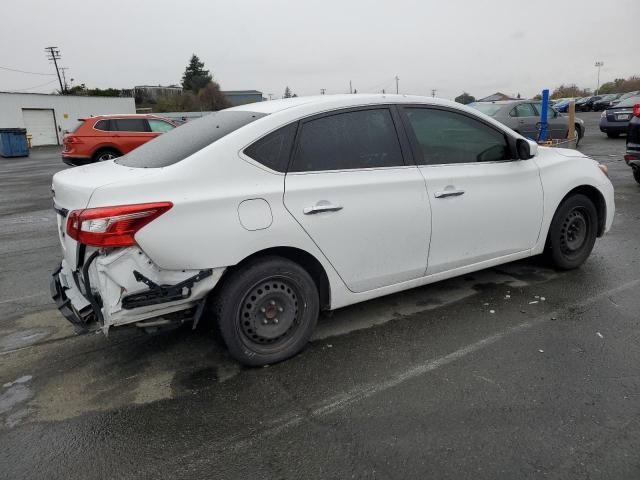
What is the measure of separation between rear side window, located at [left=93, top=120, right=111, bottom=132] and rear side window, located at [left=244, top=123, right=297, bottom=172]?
13.6 m

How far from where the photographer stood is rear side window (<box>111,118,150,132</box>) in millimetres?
15363

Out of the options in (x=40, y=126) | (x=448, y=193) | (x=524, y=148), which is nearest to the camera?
(x=448, y=193)

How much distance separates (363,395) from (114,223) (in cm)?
172

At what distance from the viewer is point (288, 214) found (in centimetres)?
315

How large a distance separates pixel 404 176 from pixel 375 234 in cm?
50

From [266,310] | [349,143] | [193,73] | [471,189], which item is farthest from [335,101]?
[193,73]

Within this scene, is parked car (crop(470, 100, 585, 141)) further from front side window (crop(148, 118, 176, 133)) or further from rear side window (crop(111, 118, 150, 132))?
rear side window (crop(111, 118, 150, 132))

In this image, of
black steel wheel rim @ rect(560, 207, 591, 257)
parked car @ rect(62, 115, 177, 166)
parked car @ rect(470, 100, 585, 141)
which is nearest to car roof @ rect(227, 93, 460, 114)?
black steel wheel rim @ rect(560, 207, 591, 257)

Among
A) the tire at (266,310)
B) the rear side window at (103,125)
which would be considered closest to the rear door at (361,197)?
the tire at (266,310)

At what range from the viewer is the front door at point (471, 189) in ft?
12.5

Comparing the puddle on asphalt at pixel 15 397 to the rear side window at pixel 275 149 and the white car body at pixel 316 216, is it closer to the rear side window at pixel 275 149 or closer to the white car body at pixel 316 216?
the white car body at pixel 316 216

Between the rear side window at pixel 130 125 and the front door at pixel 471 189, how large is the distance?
1364cm

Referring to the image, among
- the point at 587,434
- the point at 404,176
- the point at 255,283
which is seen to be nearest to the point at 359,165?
the point at 404,176

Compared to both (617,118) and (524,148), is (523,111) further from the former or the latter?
(524,148)
